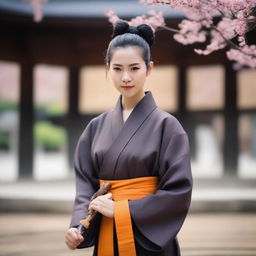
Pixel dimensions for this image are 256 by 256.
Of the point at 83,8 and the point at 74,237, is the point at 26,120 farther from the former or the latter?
the point at 74,237

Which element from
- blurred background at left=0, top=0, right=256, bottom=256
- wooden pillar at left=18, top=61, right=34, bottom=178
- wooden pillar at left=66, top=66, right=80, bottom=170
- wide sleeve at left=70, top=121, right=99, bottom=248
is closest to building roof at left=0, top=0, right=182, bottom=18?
blurred background at left=0, top=0, right=256, bottom=256

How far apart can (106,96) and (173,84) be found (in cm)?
132

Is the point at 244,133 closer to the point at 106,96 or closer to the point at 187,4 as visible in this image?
the point at 106,96

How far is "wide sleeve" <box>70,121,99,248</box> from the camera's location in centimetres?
252

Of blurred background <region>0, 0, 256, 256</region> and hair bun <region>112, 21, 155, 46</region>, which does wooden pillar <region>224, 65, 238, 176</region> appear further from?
hair bun <region>112, 21, 155, 46</region>

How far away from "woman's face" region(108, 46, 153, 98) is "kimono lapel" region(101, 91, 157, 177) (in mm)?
103

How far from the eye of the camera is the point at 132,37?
8.14ft

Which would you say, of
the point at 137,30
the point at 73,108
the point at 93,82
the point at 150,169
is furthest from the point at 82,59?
the point at 150,169

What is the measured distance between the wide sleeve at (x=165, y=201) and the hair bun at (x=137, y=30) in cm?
56

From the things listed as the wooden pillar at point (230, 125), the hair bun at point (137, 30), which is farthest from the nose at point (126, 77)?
the wooden pillar at point (230, 125)

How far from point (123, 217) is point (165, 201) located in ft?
0.73

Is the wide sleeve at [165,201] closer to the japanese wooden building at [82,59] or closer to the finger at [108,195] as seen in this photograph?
the finger at [108,195]

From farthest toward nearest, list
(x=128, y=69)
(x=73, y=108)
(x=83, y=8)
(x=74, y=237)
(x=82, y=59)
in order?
(x=73, y=108) < (x=82, y=59) < (x=83, y=8) < (x=128, y=69) < (x=74, y=237)

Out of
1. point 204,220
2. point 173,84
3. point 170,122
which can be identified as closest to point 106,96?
point 173,84
